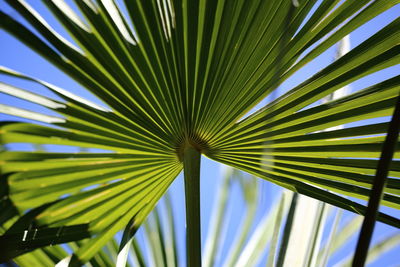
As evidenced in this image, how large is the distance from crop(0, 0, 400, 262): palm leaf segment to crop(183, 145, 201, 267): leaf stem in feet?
0.27

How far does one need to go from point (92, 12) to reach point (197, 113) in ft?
1.51

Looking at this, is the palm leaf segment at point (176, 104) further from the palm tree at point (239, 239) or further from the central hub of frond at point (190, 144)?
the palm tree at point (239, 239)

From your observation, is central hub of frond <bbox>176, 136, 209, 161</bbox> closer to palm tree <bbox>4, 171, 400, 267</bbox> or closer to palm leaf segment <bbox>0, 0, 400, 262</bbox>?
palm leaf segment <bbox>0, 0, 400, 262</bbox>

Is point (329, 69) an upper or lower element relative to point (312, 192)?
upper

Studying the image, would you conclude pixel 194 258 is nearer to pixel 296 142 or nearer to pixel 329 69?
pixel 296 142

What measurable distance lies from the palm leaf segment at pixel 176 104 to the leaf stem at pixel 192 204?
0.08m

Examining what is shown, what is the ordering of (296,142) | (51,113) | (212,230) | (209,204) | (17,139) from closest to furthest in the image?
(17,139) → (51,113) → (296,142) → (212,230) → (209,204)

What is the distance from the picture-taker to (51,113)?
1186 millimetres

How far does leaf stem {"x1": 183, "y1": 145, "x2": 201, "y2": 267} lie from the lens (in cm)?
103

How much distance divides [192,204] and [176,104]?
1.14 feet

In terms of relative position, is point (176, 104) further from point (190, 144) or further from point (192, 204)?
point (192, 204)

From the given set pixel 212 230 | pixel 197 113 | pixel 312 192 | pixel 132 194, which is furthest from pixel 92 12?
pixel 212 230

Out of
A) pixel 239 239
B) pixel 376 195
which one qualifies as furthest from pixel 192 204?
pixel 239 239

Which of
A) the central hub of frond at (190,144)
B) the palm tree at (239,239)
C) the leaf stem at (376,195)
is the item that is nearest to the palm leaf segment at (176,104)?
the central hub of frond at (190,144)
